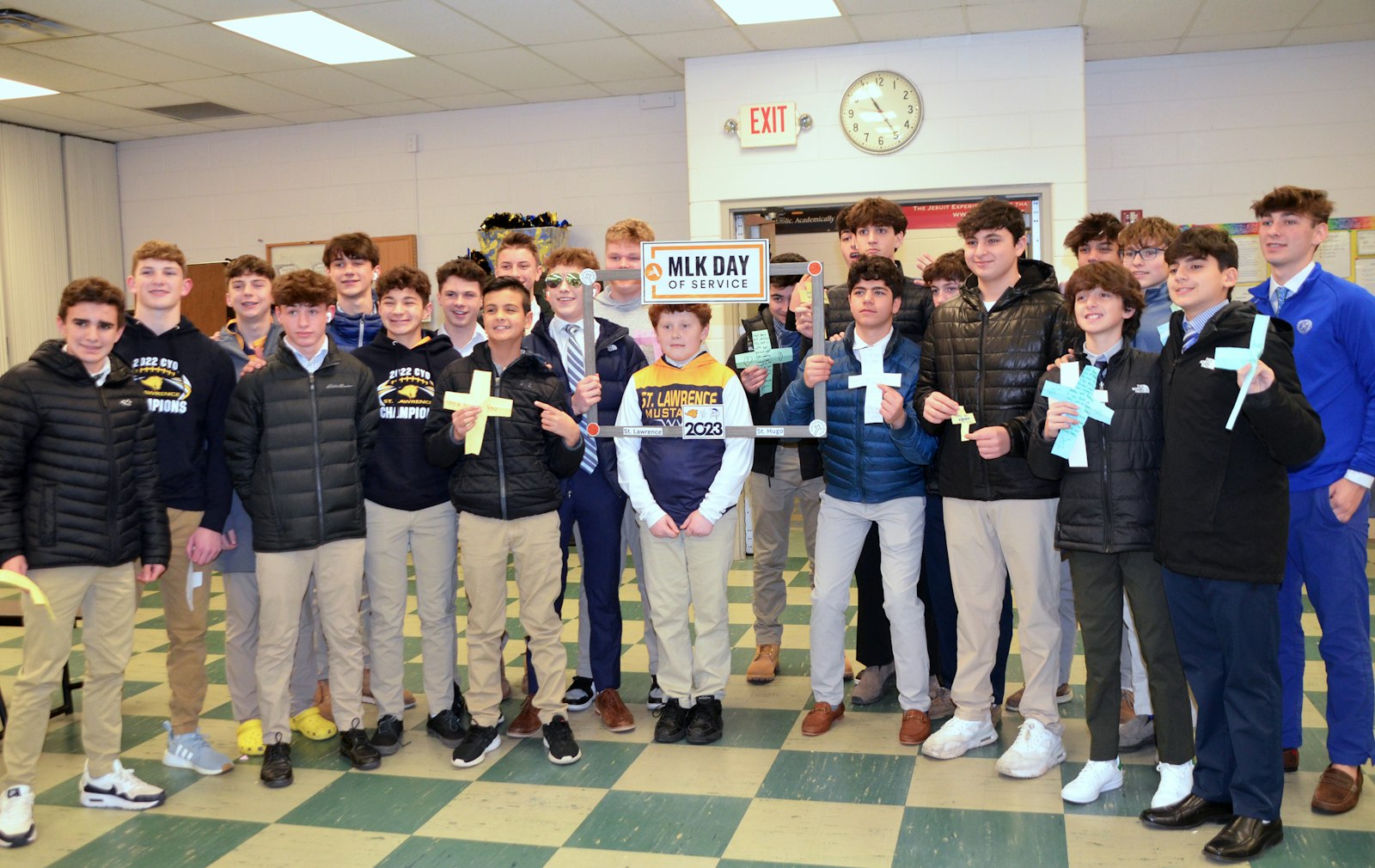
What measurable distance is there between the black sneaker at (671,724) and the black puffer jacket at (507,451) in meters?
0.86

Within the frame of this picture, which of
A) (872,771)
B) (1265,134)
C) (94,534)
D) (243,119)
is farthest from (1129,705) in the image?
(243,119)

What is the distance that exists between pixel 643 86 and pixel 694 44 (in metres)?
1.21

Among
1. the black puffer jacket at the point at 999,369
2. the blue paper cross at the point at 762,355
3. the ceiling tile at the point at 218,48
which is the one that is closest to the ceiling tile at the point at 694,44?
the ceiling tile at the point at 218,48

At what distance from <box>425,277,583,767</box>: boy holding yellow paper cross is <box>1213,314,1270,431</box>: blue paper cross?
2068 millimetres

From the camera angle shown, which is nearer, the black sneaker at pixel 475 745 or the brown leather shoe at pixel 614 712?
the black sneaker at pixel 475 745

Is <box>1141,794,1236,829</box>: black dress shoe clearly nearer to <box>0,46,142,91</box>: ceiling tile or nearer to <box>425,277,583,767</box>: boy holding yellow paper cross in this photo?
<box>425,277,583,767</box>: boy holding yellow paper cross

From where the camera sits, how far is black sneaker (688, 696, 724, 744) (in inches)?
151

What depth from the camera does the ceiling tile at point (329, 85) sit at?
24.2 ft

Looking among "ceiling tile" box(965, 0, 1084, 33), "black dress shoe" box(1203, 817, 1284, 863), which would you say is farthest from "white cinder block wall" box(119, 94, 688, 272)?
"black dress shoe" box(1203, 817, 1284, 863)

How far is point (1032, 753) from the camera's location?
11.2 feet

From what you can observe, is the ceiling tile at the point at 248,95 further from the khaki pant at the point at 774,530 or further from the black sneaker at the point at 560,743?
the black sneaker at the point at 560,743

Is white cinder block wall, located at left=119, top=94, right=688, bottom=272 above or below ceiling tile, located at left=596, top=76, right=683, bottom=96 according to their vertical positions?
below

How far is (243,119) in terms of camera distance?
8758 millimetres

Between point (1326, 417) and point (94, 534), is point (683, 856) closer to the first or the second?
point (94, 534)
